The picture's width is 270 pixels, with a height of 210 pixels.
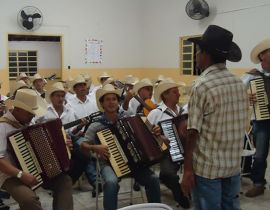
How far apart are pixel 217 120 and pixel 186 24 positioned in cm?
688

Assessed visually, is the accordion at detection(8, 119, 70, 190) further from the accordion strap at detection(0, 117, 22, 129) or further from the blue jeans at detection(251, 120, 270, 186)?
the blue jeans at detection(251, 120, 270, 186)

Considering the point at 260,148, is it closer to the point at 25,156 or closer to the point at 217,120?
the point at 217,120

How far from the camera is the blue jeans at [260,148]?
377 cm

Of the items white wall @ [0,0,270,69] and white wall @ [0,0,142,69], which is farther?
white wall @ [0,0,142,69]

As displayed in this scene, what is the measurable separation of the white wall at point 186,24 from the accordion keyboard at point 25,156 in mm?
5309

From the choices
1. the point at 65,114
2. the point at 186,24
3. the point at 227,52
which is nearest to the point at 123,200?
the point at 65,114

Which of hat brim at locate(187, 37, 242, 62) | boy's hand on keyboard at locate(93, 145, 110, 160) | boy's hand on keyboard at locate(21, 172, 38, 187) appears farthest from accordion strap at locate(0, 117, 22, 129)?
hat brim at locate(187, 37, 242, 62)

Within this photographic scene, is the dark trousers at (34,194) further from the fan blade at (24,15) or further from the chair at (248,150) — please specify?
the fan blade at (24,15)

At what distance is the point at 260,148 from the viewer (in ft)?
12.6

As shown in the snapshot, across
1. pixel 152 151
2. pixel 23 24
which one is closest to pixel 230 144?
pixel 152 151

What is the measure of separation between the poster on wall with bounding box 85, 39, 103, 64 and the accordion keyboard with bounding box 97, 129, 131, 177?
655 centimetres

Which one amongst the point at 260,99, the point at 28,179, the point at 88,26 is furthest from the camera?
the point at 88,26

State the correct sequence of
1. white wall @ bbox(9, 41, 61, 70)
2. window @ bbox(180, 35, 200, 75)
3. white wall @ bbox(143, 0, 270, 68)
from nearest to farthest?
white wall @ bbox(143, 0, 270, 68) < window @ bbox(180, 35, 200, 75) < white wall @ bbox(9, 41, 61, 70)

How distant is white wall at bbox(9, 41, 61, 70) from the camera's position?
9.25m
